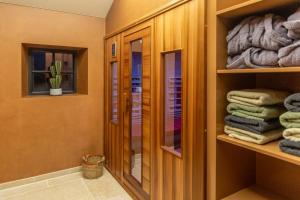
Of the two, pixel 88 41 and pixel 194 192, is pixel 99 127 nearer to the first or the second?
pixel 88 41

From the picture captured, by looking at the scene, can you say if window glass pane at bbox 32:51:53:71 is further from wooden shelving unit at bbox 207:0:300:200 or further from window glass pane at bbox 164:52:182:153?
wooden shelving unit at bbox 207:0:300:200

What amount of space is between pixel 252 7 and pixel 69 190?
247cm

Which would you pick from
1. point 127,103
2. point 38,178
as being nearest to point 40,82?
point 38,178

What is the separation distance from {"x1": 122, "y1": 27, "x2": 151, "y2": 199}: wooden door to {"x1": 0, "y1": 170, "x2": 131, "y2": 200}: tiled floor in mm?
234

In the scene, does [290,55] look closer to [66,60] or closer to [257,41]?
[257,41]

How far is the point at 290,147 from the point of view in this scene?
1.02 meters

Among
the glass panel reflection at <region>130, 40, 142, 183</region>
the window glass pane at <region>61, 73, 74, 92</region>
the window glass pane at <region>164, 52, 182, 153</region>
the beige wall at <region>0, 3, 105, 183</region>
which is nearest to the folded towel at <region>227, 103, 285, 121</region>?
the window glass pane at <region>164, 52, 182, 153</region>

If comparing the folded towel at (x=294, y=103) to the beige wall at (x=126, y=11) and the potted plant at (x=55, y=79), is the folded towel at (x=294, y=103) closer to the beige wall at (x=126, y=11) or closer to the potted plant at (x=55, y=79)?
the beige wall at (x=126, y=11)

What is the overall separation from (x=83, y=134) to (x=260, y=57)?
96.3 inches

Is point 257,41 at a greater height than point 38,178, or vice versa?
Result: point 257,41

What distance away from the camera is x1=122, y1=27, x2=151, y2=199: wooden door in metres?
2.03

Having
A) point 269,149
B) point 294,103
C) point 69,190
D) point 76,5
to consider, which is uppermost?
point 76,5

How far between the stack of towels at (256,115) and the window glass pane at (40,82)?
8.60ft

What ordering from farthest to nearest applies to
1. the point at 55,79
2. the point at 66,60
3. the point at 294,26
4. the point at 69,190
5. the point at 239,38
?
the point at 66,60
the point at 55,79
the point at 69,190
the point at 239,38
the point at 294,26
